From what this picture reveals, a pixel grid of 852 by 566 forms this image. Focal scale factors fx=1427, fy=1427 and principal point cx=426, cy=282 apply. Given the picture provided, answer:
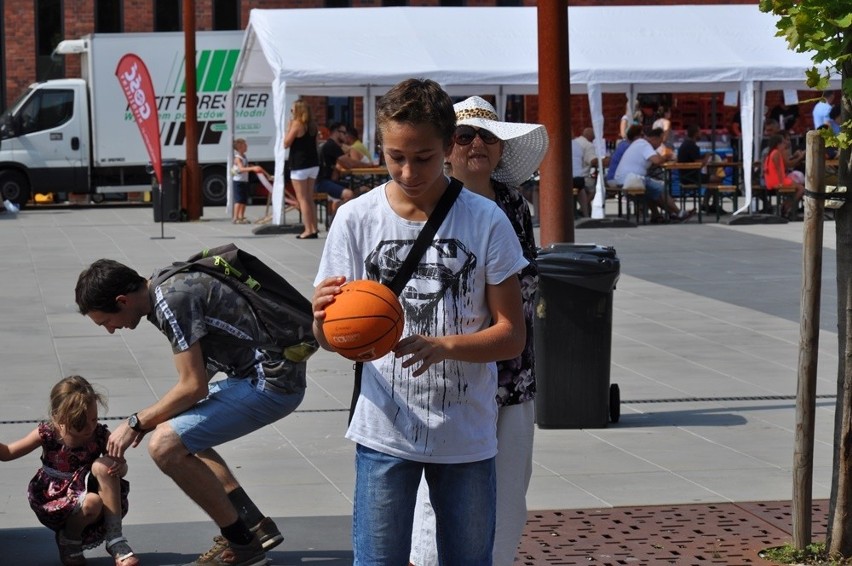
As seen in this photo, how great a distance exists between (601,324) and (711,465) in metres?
1.10

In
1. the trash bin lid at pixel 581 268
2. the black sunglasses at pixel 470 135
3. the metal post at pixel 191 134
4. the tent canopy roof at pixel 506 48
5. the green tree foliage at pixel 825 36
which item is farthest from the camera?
the metal post at pixel 191 134

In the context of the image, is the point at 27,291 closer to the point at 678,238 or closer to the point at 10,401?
the point at 10,401

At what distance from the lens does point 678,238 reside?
66.2ft

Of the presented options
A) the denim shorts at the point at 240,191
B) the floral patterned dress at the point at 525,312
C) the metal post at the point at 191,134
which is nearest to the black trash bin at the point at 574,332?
the floral patterned dress at the point at 525,312

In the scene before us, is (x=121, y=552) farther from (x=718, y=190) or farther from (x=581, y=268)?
(x=718, y=190)

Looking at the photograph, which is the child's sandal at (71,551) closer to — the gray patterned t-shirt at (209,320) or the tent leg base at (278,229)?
the gray patterned t-shirt at (209,320)

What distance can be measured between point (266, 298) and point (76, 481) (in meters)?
1.10

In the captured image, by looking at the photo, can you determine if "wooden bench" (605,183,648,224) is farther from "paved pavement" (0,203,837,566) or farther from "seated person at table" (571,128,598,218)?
"paved pavement" (0,203,837,566)

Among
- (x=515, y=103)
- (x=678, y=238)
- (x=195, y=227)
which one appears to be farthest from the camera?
(x=515, y=103)

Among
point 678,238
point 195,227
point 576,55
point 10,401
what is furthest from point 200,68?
point 10,401

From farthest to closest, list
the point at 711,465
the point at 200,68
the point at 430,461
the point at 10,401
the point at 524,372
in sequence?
the point at 200,68 → the point at 10,401 → the point at 711,465 → the point at 524,372 → the point at 430,461

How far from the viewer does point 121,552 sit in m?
5.52

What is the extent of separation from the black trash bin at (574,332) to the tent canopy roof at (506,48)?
1392cm

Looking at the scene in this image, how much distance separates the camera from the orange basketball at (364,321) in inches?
134
